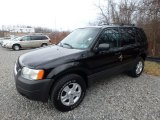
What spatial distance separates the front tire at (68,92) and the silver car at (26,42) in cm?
1321

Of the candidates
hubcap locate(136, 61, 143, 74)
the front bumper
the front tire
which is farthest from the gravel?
hubcap locate(136, 61, 143, 74)

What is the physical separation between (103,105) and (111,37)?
1.77m

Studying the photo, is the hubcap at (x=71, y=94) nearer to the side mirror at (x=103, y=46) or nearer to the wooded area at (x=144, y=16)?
the side mirror at (x=103, y=46)

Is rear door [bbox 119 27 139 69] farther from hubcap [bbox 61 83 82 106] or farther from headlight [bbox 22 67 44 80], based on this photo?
headlight [bbox 22 67 44 80]

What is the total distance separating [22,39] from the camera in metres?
14.8

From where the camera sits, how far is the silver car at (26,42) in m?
14.4

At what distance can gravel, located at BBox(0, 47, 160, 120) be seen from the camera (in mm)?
2783

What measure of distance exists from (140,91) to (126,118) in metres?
1.37

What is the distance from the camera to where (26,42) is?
14.9 m

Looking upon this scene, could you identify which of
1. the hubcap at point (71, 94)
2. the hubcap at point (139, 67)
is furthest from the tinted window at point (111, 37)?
the hubcap at point (139, 67)

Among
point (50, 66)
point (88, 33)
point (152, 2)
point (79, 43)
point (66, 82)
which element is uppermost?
point (152, 2)

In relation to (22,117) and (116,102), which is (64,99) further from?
(116,102)

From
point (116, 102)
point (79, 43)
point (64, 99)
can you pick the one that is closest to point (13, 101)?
point (64, 99)

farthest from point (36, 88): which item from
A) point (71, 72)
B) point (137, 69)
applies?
point (137, 69)
